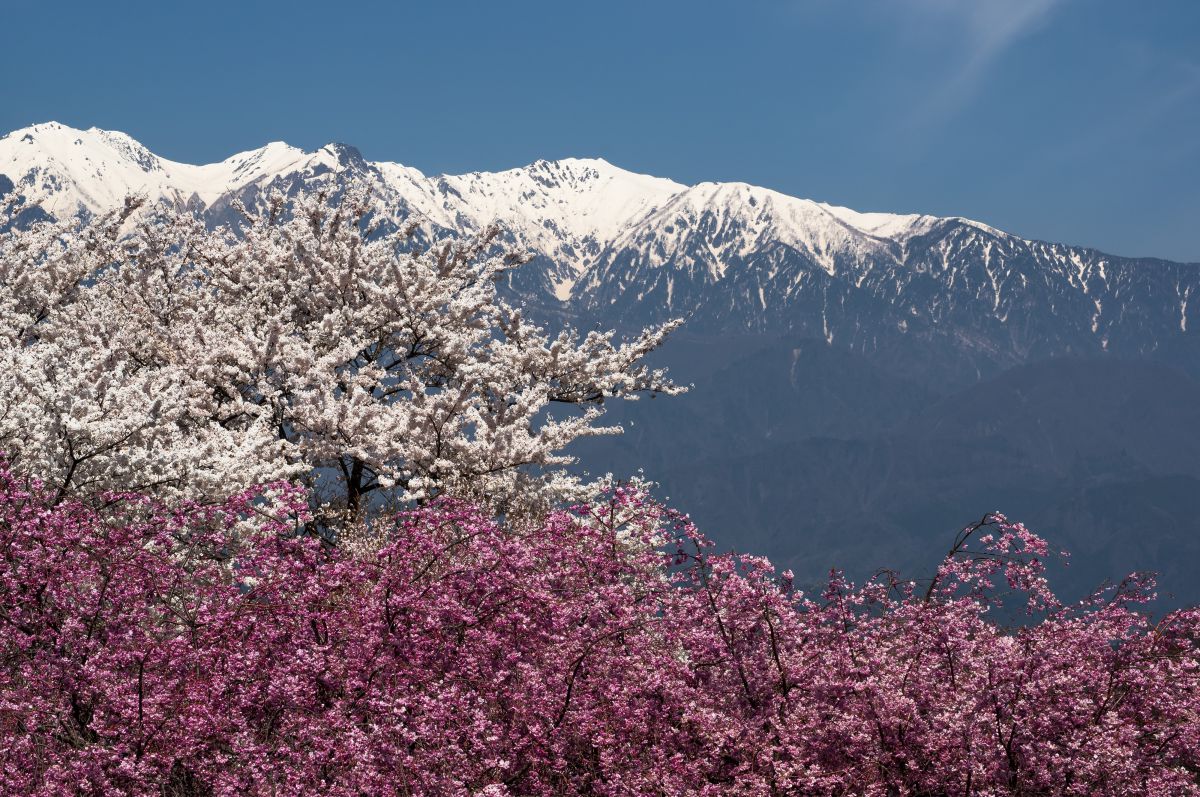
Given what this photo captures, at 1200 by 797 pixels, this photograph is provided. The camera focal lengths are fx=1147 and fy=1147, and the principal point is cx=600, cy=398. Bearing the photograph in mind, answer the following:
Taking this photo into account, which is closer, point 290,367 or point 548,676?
point 548,676

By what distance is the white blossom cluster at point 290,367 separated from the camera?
22.0 meters

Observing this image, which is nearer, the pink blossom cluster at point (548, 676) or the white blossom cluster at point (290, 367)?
the pink blossom cluster at point (548, 676)

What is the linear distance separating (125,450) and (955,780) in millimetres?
15573

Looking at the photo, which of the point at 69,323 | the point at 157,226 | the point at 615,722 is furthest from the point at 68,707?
the point at 157,226

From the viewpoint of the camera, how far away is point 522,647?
1495 cm

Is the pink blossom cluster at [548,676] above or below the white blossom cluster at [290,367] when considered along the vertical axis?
below

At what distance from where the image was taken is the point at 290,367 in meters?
27.6

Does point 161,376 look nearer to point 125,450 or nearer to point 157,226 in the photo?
point 125,450

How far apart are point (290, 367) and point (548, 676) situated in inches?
613

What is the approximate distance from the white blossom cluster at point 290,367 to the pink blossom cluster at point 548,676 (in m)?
5.84

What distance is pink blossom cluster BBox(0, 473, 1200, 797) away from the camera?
12820 millimetres

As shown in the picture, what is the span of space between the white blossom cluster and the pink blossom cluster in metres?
5.84

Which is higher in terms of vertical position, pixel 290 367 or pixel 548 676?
pixel 290 367

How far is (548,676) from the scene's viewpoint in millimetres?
14242
